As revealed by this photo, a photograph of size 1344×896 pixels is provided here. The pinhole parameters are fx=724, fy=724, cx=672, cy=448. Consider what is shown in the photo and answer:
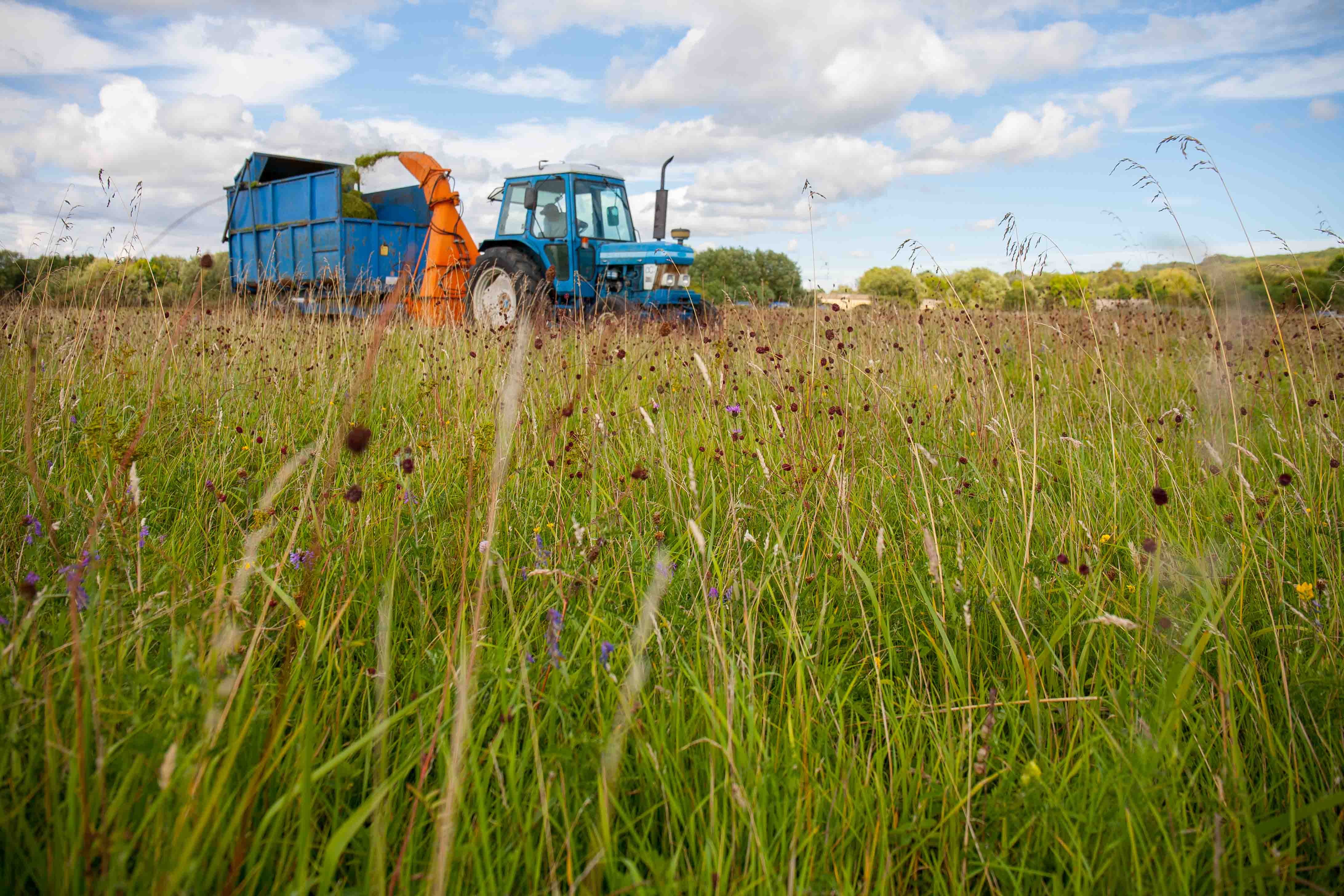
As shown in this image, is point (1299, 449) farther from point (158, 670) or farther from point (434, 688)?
point (158, 670)

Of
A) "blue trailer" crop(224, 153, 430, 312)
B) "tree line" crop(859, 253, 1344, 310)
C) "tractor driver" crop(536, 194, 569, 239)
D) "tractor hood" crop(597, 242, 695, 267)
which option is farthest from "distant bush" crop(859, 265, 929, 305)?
"blue trailer" crop(224, 153, 430, 312)

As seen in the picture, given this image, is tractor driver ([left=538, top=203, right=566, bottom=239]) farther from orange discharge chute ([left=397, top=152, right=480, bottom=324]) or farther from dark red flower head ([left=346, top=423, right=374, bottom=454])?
dark red flower head ([left=346, top=423, right=374, bottom=454])

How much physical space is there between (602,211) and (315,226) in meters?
4.77

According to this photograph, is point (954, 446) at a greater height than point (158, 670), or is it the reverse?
point (954, 446)

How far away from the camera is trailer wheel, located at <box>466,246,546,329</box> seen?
29.2ft

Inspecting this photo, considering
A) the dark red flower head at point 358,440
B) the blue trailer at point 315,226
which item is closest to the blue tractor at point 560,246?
the blue trailer at point 315,226

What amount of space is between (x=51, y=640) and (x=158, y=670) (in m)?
0.36

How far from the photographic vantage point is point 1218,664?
133 cm

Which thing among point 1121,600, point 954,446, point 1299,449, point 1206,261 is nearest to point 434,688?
point 1121,600

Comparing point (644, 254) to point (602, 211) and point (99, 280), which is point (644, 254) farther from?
point (99, 280)

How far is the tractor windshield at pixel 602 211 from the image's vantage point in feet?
32.5

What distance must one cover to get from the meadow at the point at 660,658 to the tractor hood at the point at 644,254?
6711 millimetres

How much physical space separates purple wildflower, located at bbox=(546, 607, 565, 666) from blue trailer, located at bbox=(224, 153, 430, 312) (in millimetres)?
9762

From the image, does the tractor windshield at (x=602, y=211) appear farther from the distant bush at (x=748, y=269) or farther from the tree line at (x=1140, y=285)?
the distant bush at (x=748, y=269)
